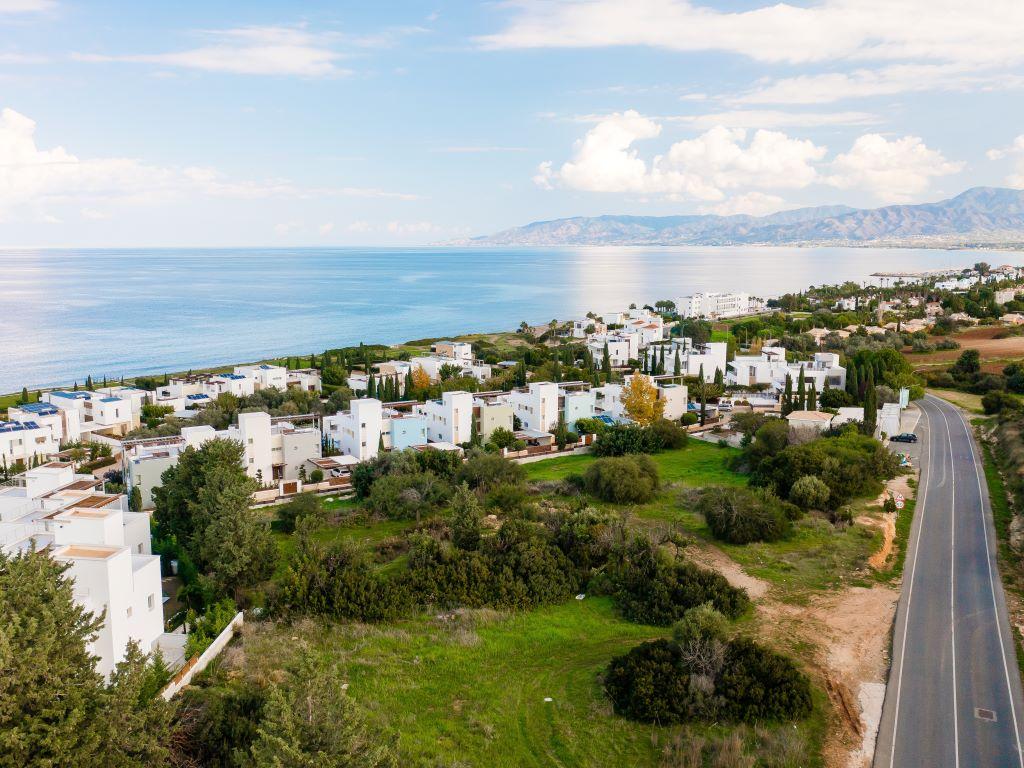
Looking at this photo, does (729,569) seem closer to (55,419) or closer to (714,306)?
(55,419)

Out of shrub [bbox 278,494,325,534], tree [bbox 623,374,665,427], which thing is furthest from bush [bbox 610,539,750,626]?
tree [bbox 623,374,665,427]

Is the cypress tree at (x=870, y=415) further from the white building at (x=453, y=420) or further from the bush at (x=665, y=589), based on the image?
the white building at (x=453, y=420)

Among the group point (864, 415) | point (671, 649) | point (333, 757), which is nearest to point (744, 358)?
point (864, 415)

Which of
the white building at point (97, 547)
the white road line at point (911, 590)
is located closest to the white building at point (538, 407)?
the white road line at point (911, 590)

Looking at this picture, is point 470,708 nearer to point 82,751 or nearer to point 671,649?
point 671,649

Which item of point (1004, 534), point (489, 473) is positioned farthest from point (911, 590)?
point (489, 473)
